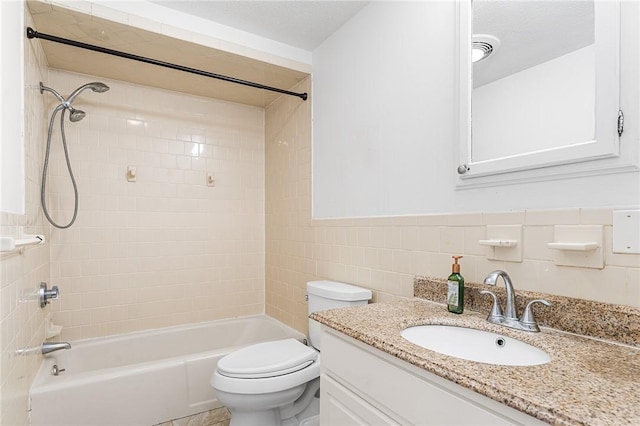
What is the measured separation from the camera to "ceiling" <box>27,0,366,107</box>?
185cm

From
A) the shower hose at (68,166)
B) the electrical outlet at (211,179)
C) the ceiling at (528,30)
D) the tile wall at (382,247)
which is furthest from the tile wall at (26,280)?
the ceiling at (528,30)

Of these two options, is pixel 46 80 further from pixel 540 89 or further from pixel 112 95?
pixel 540 89

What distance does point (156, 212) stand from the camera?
8.57ft

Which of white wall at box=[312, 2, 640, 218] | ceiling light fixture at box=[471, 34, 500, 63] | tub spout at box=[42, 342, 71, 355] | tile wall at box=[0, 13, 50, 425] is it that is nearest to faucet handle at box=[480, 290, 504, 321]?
white wall at box=[312, 2, 640, 218]

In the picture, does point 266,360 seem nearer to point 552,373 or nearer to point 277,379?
point 277,379

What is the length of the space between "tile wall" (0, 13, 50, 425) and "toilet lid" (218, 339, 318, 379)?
786 millimetres

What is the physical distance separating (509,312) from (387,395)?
492mm

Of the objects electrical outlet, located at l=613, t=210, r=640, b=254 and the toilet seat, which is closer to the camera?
electrical outlet, located at l=613, t=210, r=640, b=254

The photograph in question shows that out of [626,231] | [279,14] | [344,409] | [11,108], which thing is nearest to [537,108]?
[626,231]

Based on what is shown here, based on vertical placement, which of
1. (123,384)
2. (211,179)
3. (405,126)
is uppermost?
(405,126)

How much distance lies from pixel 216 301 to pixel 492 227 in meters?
2.22

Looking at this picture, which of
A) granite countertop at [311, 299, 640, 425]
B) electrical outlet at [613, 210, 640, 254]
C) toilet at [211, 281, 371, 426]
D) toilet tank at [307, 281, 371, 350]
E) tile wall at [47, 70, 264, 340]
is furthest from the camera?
tile wall at [47, 70, 264, 340]

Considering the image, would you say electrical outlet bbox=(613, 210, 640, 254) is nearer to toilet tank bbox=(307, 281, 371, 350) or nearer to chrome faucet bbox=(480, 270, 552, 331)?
chrome faucet bbox=(480, 270, 552, 331)

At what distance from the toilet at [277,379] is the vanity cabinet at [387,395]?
1.51 ft
